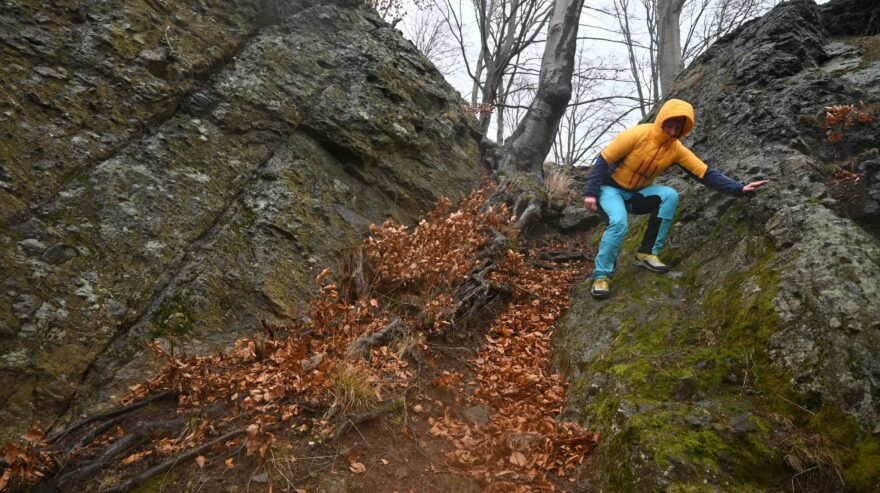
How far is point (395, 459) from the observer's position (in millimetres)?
2977

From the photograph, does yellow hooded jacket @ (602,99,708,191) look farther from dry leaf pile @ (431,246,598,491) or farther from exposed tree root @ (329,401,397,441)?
exposed tree root @ (329,401,397,441)

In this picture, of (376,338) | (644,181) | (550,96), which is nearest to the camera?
(376,338)

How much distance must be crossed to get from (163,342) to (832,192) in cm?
617

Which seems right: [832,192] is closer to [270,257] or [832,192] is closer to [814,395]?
[814,395]

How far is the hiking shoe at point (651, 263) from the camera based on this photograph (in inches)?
179

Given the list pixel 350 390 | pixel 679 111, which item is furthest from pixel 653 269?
pixel 350 390

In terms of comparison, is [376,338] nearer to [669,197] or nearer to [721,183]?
[669,197]

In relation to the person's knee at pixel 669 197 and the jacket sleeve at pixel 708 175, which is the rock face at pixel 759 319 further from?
the person's knee at pixel 669 197

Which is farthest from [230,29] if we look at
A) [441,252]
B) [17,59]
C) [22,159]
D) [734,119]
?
[734,119]

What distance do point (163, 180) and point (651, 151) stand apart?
5.08 meters

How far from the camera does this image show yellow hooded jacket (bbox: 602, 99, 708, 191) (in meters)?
4.40

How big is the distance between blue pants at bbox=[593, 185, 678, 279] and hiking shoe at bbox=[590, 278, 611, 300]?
0.25ft

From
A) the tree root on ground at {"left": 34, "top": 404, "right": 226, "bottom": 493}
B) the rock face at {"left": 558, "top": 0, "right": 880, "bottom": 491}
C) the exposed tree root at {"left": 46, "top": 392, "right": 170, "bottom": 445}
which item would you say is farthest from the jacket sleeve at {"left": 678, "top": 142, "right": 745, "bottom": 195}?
the exposed tree root at {"left": 46, "top": 392, "right": 170, "bottom": 445}

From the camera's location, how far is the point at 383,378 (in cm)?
358
